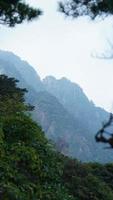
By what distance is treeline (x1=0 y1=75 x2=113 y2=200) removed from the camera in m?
12.6

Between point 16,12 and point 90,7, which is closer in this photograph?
point 90,7


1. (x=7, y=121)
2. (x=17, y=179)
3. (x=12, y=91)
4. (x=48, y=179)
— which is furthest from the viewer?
(x=12, y=91)

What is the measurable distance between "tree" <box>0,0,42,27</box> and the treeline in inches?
213

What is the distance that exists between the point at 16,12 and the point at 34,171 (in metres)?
8.38

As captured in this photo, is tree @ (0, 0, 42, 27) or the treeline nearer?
the treeline

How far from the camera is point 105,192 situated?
15.8 metres

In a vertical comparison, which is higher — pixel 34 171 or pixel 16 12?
pixel 16 12

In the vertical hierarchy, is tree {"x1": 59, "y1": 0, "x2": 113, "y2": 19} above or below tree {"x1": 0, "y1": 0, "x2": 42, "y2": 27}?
below

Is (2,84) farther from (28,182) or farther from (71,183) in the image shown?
(28,182)

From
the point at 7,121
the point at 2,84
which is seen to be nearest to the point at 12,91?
the point at 2,84

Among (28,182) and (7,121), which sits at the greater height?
(7,121)

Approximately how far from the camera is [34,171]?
44.7ft

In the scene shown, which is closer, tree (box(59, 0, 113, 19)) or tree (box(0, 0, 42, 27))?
tree (box(59, 0, 113, 19))

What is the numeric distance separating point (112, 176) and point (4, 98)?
Result: 200 inches
